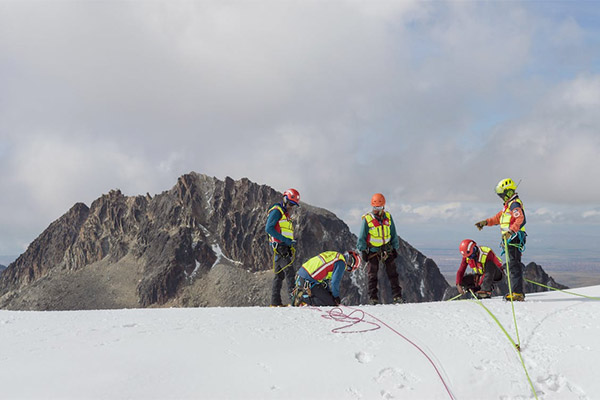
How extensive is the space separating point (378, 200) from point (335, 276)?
2.58 m

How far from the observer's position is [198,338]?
7293 mm

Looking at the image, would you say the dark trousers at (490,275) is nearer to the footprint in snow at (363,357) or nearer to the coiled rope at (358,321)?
the coiled rope at (358,321)

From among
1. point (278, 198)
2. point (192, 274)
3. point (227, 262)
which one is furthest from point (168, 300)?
point (278, 198)

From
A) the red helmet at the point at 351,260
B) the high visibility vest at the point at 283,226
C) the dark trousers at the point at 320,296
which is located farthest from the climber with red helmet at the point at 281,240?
the red helmet at the point at 351,260

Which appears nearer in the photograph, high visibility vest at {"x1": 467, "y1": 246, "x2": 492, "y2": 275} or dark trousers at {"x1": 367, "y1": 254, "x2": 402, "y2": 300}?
dark trousers at {"x1": 367, "y1": 254, "x2": 402, "y2": 300}

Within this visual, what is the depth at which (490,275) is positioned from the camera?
13.4m

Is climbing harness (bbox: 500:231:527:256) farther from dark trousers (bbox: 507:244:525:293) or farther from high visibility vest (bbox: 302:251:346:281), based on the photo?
high visibility vest (bbox: 302:251:346:281)

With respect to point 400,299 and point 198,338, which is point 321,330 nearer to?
point 198,338

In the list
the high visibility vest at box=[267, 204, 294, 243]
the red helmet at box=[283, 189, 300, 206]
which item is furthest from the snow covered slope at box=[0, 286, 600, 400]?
the red helmet at box=[283, 189, 300, 206]

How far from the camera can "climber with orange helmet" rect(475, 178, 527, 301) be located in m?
11.0

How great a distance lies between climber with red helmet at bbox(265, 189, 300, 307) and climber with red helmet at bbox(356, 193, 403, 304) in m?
2.12

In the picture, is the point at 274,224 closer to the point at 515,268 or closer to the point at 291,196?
the point at 291,196

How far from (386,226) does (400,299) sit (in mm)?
2199

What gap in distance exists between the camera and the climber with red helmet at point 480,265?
13195 mm
